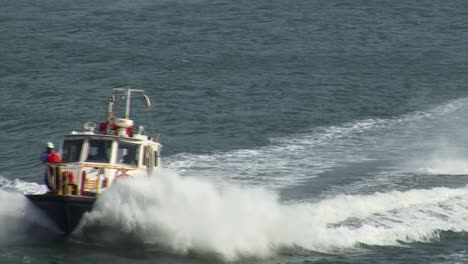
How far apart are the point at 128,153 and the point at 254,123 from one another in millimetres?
17821

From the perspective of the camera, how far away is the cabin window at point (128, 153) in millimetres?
32438

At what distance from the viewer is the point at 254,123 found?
1964 inches

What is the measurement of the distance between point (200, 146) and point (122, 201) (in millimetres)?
15375

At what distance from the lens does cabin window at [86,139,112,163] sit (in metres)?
32.1

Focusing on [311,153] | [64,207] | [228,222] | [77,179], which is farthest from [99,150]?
[311,153]

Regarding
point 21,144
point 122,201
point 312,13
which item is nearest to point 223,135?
point 21,144

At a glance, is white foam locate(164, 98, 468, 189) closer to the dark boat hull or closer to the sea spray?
the sea spray

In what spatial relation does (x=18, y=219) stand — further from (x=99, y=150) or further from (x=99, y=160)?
(x=99, y=150)

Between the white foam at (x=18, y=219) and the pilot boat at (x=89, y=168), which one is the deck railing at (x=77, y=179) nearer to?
the pilot boat at (x=89, y=168)

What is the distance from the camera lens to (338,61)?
6525cm

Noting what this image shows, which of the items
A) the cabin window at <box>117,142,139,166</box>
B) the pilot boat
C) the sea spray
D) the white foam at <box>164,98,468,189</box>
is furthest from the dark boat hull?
the white foam at <box>164,98,468,189</box>

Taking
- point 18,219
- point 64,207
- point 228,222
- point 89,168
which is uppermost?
point 89,168

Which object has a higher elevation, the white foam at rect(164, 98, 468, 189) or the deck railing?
the white foam at rect(164, 98, 468, 189)

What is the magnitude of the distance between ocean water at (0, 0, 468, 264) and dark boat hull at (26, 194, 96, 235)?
34 centimetres
